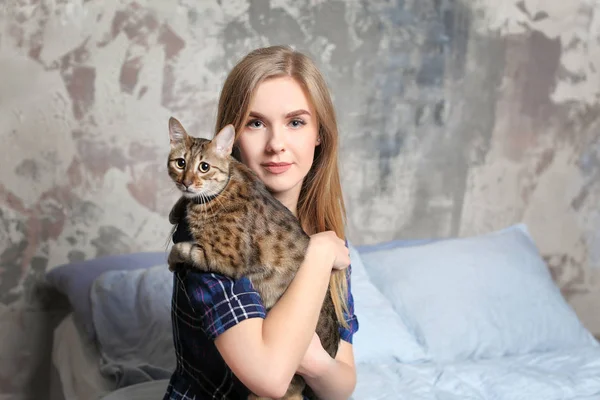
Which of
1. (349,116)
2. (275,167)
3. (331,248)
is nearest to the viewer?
(331,248)

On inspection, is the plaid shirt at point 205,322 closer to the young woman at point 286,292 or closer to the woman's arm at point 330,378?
the young woman at point 286,292

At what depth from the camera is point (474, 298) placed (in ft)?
7.73

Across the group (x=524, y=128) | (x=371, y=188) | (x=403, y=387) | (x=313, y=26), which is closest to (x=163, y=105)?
(x=313, y=26)

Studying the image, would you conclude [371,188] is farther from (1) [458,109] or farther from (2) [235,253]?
(2) [235,253]

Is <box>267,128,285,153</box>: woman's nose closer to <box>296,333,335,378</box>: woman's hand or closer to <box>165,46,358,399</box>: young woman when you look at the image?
<box>165,46,358,399</box>: young woman

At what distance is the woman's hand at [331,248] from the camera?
1335 millimetres

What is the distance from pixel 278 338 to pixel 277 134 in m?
0.45

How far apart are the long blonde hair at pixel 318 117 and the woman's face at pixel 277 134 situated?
0.07 feet

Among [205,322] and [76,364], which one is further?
[76,364]

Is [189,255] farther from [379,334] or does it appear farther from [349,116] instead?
[349,116]

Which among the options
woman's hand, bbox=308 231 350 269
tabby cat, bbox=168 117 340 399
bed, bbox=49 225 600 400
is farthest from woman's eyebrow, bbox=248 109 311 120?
bed, bbox=49 225 600 400

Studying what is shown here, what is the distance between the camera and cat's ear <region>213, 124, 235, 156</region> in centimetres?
128

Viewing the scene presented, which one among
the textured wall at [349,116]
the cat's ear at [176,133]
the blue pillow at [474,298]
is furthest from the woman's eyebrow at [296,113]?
the textured wall at [349,116]

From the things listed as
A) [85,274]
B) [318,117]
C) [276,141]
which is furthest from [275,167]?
[85,274]
